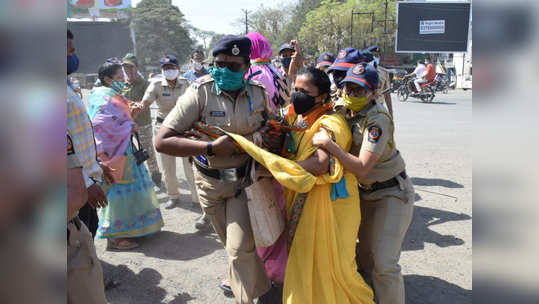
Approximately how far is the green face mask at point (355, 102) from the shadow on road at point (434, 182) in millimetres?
4093

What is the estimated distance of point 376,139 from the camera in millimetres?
2693

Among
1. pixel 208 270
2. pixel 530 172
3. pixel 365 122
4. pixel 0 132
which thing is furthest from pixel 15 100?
pixel 208 270

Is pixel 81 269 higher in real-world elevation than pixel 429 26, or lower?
lower

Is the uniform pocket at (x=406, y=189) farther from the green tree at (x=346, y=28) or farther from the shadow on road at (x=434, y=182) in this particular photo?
the green tree at (x=346, y=28)

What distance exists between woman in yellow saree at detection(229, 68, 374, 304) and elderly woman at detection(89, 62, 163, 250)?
2290 millimetres

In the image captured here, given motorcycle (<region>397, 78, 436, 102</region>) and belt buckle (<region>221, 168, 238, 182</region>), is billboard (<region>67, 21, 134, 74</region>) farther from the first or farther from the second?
belt buckle (<region>221, 168, 238, 182</region>)

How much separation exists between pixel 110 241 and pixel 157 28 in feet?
196

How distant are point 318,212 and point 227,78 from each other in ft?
3.70

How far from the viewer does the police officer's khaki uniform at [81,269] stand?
83.7 inches

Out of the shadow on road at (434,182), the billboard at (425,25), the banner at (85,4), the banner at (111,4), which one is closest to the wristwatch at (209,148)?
the shadow on road at (434,182)

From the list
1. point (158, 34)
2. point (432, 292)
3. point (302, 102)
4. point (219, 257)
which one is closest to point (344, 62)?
point (302, 102)

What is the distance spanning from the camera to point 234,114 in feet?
9.50

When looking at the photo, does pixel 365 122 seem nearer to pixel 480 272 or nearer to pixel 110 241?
pixel 480 272

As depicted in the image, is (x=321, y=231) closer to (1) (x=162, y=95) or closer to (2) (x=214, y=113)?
(2) (x=214, y=113)
